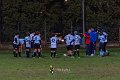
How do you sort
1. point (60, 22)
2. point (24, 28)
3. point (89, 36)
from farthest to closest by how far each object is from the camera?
point (60, 22) < point (24, 28) < point (89, 36)

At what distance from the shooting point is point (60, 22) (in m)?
58.0

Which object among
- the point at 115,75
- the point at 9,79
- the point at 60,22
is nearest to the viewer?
the point at 9,79

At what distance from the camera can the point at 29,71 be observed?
884 inches

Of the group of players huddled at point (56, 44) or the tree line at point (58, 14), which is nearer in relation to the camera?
the group of players huddled at point (56, 44)

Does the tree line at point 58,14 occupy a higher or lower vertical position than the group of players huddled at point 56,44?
higher

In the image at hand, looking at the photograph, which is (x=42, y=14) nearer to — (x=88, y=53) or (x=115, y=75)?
(x=88, y=53)

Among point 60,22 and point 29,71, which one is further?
point 60,22

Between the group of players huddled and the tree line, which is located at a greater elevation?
the tree line

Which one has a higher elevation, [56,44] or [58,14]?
[58,14]

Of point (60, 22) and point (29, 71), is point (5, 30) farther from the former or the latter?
point (29, 71)

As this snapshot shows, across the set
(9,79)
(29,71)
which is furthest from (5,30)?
(9,79)

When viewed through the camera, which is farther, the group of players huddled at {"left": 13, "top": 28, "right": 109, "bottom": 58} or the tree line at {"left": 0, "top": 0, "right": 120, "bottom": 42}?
the tree line at {"left": 0, "top": 0, "right": 120, "bottom": 42}

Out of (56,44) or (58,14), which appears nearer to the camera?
(56,44)

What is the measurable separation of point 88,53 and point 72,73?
46.7ft
